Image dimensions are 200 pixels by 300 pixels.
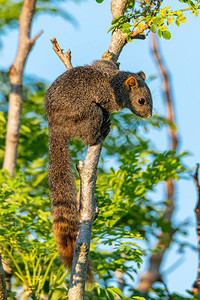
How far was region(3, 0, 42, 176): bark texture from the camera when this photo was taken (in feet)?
21.5

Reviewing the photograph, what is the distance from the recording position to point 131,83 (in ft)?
19.0

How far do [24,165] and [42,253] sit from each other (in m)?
2.63

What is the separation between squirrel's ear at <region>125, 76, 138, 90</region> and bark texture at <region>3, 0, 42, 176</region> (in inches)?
74.2

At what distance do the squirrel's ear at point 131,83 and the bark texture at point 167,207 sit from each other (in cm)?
222

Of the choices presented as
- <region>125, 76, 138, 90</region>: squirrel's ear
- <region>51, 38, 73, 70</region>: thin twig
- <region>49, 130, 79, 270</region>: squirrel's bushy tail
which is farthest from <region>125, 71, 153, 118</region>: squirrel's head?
<region>49, 130, 79, 270</region>: squirrel's bushy tail

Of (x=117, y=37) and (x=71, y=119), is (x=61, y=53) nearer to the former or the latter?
(x=117, y=37)

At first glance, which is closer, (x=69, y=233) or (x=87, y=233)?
(x=87, y=233)

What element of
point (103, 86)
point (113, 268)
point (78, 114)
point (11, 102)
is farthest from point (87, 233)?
point (11, 102)

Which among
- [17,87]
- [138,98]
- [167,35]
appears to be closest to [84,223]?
[167,35]

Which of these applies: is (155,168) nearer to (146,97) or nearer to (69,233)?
(146,97)

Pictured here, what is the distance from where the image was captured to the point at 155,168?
5859mm

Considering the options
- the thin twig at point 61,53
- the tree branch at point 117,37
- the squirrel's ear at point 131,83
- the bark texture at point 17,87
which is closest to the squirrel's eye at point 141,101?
the squirrel's ear at point 131,83

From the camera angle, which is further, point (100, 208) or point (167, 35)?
point (100, 208)

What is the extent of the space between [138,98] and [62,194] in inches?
68.5
